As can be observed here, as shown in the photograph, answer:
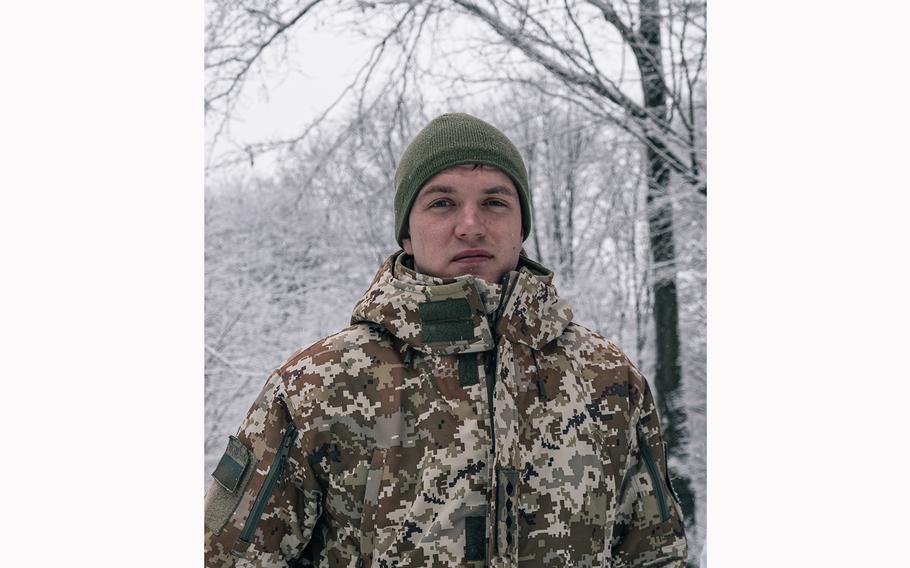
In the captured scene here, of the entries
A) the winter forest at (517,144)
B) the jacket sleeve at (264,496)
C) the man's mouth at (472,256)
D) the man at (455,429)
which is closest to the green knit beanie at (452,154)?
the man at (455,429)

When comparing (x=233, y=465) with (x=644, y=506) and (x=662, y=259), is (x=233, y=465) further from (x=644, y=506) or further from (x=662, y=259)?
(x=662, y=259)

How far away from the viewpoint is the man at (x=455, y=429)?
3.63 feet

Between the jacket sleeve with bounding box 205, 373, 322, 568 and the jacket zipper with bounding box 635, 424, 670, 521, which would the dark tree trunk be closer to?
the jacket zipper with bounding box 635, 424, 670, 521

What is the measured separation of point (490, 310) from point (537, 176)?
6.40ft

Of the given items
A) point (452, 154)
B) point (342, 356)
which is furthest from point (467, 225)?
point (342, 356)

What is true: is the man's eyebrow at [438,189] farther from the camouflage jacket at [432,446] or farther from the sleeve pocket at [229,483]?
the sleeve pocket at [229,483]

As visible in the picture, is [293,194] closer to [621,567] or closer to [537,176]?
[537,176]

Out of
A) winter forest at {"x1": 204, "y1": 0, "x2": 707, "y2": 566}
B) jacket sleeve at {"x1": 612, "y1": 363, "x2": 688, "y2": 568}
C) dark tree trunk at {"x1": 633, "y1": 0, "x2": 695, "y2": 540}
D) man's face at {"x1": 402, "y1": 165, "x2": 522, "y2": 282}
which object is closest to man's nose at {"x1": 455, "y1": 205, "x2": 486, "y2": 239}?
man's face at {"x1": 402, "y1": 165, "x2": 522, "y2": 282}

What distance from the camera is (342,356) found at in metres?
1.16

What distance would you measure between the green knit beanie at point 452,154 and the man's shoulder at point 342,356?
203 mm

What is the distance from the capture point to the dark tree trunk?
8.30 feet

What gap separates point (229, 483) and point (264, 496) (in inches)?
2.5

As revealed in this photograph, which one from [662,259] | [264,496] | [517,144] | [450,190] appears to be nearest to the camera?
[264,496]
